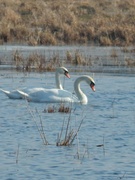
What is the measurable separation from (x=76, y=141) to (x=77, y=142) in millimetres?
133

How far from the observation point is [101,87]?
18.3m

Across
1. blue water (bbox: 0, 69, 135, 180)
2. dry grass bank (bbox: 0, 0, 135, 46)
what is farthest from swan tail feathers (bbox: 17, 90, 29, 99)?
dry grass bank (bbox: 0, 0, 135, 46)

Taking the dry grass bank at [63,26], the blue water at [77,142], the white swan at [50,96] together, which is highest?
the dry grass bank at [63,26]

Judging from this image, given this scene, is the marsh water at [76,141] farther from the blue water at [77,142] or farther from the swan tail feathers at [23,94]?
the swan tail feathers at [23,94]

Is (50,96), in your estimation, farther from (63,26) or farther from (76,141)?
(63,26)

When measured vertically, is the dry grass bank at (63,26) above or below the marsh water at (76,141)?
above

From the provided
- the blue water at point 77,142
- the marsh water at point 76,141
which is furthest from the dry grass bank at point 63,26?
the blue water at point 77,142

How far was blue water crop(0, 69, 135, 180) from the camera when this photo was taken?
9.65 m

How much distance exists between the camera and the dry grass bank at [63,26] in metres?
29.4

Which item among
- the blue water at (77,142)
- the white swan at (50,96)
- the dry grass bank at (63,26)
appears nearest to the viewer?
the blue water at (77,142)

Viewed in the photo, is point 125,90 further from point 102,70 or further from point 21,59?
point 21,59

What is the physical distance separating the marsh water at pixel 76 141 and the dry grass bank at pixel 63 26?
11.9 metres

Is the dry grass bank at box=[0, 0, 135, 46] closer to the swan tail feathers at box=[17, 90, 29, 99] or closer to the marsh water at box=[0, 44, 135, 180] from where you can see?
the marsh water at box=[0, 44, 135, 180]

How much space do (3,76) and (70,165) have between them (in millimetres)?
10063
